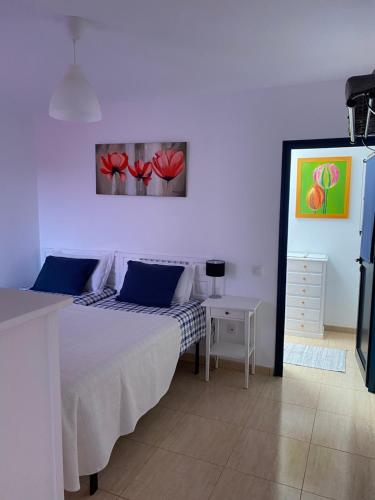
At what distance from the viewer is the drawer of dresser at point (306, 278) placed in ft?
14.3

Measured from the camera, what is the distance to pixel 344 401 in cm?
305

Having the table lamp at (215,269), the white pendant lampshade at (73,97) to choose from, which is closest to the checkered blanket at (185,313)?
the table lamp at (215,269)

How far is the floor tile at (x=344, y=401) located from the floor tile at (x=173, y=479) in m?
1.18

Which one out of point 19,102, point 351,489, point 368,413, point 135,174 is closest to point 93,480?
point 351,489

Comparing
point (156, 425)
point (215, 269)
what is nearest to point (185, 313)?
point (215, 269)

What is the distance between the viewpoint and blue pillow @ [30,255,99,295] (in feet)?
12.3

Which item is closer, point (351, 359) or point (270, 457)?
point (270, 457)

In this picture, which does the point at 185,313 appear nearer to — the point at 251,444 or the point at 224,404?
the point at 224,404

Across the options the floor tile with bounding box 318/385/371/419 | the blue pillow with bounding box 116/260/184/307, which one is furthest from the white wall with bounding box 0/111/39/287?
the floor tile with bounding box 318/385/371/419

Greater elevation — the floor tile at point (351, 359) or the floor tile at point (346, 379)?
the floor tile at point (351, 359)

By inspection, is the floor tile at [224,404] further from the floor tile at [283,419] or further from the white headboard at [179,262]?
the white headboard at [179,262]

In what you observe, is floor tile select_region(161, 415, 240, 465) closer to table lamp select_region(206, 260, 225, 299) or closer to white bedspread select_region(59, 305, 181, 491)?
white bedspread select_region(59, 305, 181, 491)

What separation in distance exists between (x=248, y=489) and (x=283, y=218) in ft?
6.83

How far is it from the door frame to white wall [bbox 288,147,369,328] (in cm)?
136
